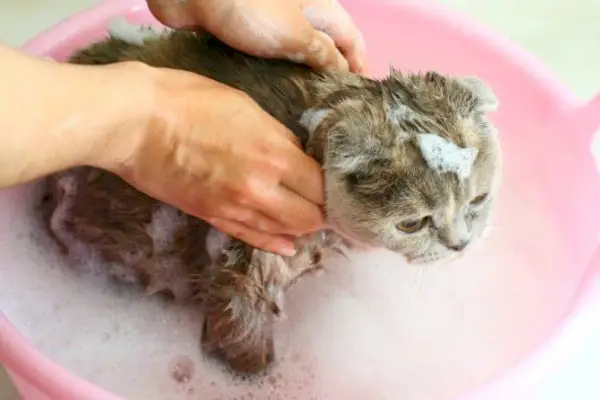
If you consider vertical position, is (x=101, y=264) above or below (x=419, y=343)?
below

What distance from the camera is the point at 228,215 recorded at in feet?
2.67

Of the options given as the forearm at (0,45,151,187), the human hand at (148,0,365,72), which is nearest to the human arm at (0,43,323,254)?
the forearm at (0,45,151,187)

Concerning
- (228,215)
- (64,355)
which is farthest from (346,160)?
(64,355)

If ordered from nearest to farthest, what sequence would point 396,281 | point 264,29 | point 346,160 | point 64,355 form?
point 346,160
point 264,29
point 64,355
point 396,281

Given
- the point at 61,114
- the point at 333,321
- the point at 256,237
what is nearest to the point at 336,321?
the point at 333,321

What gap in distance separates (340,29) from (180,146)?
0.30 m

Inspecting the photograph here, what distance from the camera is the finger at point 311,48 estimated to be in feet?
2.96

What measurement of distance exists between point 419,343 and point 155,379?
352mm

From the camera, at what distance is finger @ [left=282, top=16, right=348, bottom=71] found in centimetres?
90

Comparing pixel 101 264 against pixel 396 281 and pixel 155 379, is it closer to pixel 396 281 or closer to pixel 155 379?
pixel 155 379

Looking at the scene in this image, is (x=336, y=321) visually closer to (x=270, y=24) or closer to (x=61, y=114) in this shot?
(x=270, y=24)

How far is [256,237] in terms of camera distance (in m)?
0.85

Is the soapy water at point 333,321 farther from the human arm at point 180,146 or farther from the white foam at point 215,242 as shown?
the human arm at point 180,146

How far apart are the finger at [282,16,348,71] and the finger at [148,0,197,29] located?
11 centimetres
